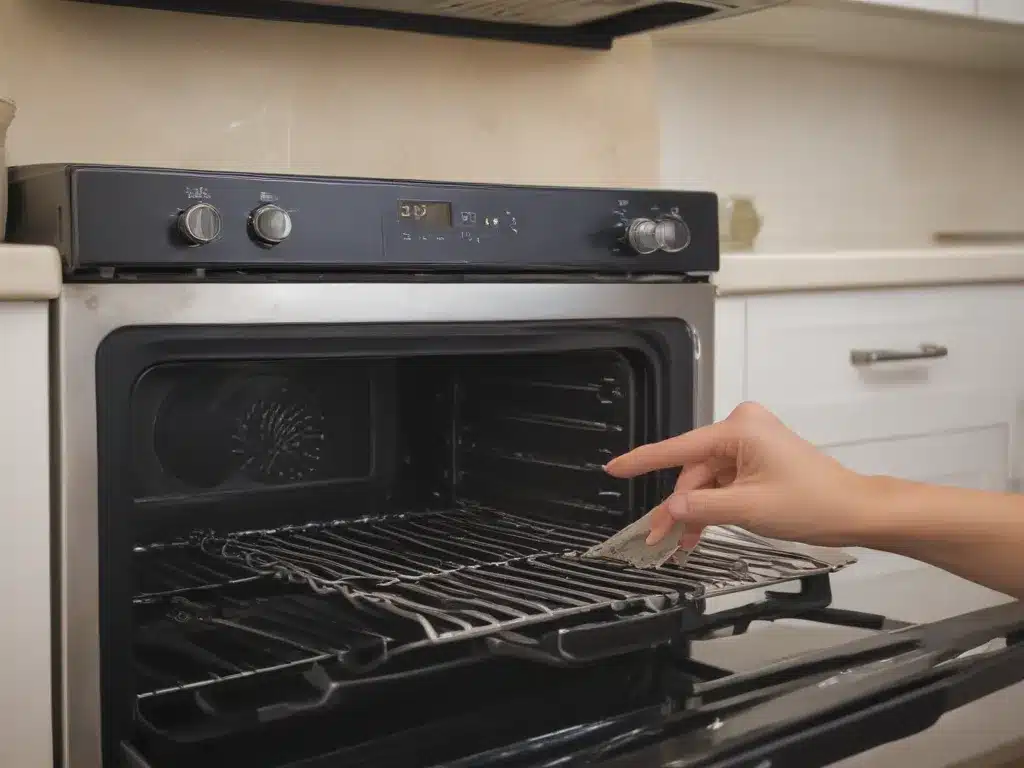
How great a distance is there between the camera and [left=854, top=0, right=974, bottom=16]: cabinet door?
72.8 inches

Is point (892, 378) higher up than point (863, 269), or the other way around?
point (863, 269)

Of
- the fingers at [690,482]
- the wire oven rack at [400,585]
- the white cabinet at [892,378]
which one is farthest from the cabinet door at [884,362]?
the fingers at [690,482]

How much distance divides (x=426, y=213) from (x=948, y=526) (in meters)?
0.54

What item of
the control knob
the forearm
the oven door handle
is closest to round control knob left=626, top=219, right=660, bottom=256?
the control knob

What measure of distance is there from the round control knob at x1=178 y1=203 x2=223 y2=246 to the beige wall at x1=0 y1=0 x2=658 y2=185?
52 cm

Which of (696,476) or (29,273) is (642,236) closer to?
(696,476)

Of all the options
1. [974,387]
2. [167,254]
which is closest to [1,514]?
[167,254]

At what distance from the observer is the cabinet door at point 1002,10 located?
199 cm

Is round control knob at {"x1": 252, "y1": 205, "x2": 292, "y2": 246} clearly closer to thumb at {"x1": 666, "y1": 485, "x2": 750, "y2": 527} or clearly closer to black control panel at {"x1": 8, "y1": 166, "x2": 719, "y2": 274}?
black control panel at {"x1": 8, "y1": 166, "x2": 719, "y2": 274}

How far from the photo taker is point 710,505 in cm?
75

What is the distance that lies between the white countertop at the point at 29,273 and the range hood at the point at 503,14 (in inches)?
24.3

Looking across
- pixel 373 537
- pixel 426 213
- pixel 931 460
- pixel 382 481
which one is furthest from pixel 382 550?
pixel 931 460

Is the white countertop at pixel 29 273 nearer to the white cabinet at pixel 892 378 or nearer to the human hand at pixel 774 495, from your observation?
the human hand at pixel 774 495

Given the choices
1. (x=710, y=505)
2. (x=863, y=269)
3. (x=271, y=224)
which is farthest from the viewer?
(x=863, y=269)
